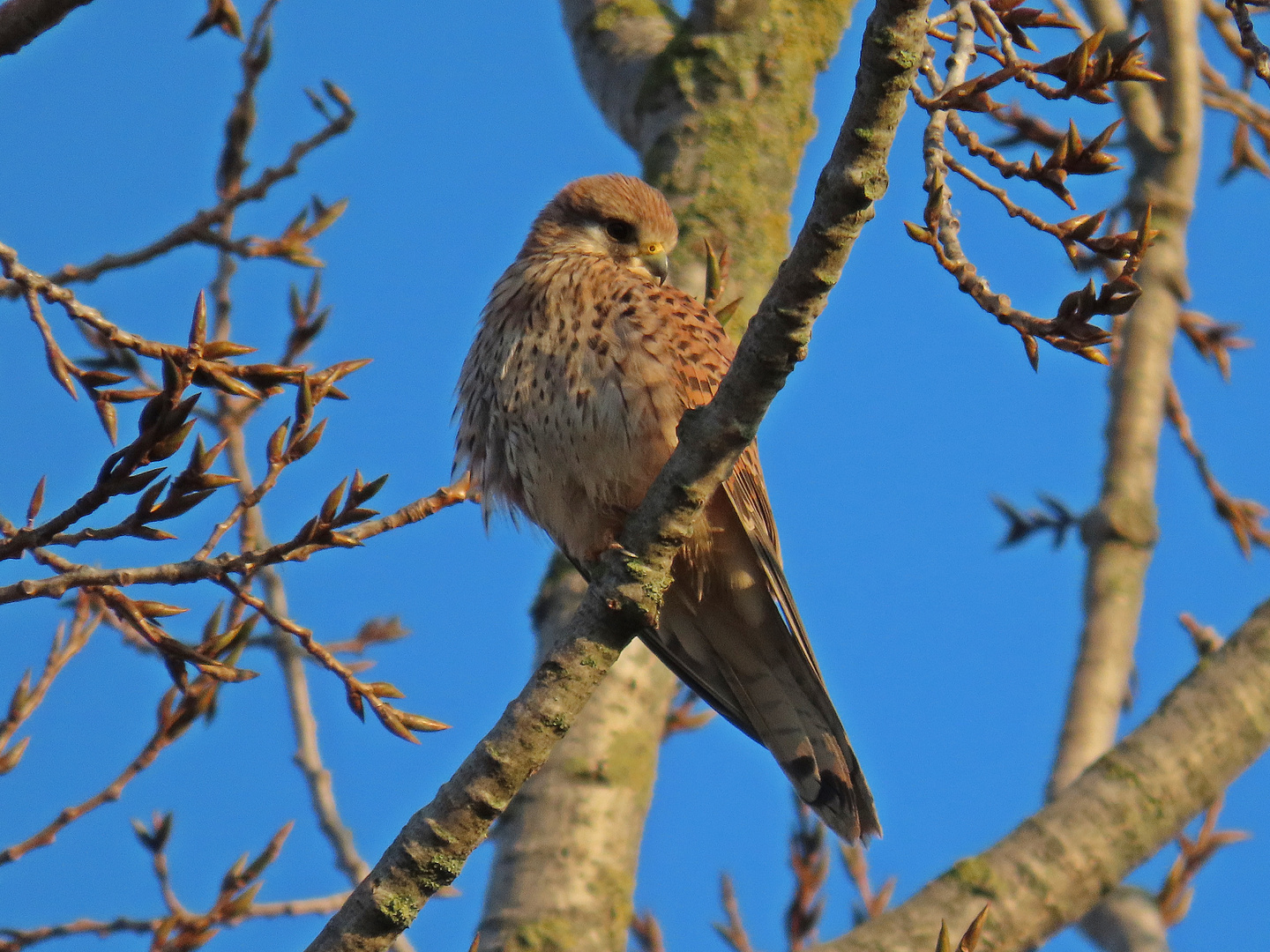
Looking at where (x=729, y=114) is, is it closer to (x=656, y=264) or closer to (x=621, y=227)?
(x=621, y=227)

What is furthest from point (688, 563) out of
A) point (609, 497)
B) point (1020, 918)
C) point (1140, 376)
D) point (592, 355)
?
point (1140, 376)

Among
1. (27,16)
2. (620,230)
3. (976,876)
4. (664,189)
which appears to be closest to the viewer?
(27,16)

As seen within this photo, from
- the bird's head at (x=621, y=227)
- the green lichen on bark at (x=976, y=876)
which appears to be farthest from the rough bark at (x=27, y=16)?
the green lichen on bark at (x=976, y=876)

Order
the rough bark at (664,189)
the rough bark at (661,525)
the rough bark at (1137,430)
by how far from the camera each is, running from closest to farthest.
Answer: the rough bark at (661,525) < the rough bark at (664,189) < the rough bark at (1137,430)

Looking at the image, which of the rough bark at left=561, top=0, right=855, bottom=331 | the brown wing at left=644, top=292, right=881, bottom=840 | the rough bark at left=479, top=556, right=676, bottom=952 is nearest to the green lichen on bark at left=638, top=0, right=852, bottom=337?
the rough bark at left=561, top=0, right=855, bottom=331

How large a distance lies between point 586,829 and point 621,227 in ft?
5.72

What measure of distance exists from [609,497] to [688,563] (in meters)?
0.28

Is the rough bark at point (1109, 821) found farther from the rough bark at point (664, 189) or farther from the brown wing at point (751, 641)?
the rough bark at point (664, 189)

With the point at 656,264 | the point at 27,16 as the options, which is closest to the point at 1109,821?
the point at 656,264

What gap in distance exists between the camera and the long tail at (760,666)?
11.8ft

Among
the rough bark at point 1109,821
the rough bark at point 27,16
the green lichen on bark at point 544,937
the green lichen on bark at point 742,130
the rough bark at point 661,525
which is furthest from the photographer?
the green lichen on bark at point 742,130

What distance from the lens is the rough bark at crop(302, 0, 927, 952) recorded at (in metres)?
1.97

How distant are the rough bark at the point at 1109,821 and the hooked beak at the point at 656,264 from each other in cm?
179

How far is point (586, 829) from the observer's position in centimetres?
371
